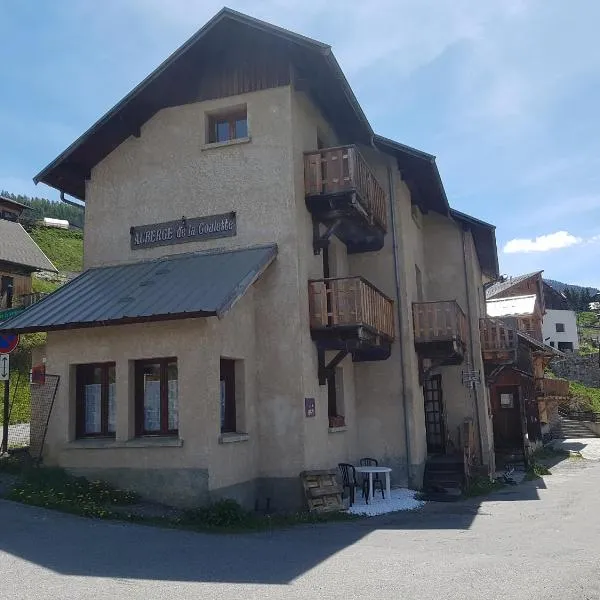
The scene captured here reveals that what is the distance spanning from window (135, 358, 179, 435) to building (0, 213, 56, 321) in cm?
3076

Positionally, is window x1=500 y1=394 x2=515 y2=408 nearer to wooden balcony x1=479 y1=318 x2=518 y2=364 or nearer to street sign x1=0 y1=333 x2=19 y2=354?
wooden balcony x1=479 y1=318 x2=518 y2=364

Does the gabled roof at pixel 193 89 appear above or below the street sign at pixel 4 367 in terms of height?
above

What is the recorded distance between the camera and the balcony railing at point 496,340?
20.4 metres

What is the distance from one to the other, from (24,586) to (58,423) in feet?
19.8

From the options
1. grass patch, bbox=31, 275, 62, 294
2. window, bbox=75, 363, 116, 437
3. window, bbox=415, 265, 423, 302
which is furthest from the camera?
grass patch, bbox=31, 275, 62, 294

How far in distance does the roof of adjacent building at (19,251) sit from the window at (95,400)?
111ft

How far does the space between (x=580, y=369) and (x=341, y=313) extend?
177ft

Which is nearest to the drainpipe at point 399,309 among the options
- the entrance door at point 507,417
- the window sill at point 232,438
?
the window sill at point 232,438

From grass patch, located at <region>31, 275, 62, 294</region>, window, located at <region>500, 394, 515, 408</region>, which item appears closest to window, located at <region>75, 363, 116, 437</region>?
window, located at <region>500, 394, 515, 408</region>

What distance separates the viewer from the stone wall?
59594 mm

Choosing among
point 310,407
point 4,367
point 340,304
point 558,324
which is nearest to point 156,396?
point 4,367

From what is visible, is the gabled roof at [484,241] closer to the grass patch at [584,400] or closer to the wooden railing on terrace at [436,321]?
the wooden railing on terrace at [436,321]

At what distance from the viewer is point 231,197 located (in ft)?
45.6

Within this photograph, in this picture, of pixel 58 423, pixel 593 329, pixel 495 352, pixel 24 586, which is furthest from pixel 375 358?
pixel 593 329
